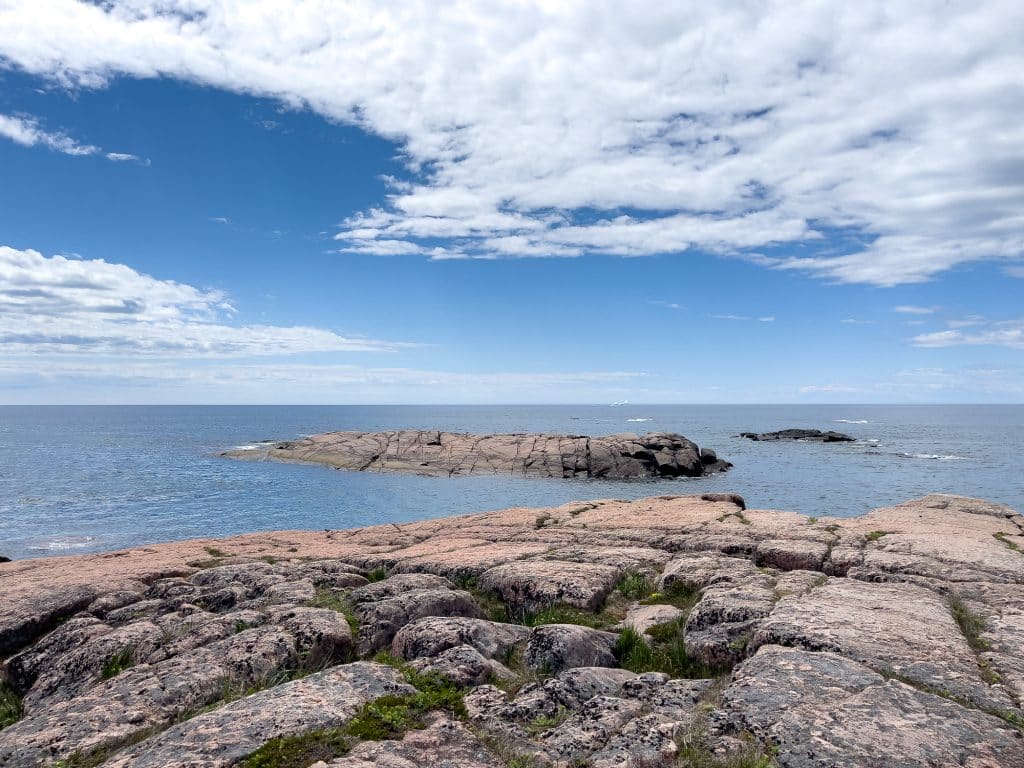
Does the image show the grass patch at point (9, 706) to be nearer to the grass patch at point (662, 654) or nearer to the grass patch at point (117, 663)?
the grass patch at point (117, 663)

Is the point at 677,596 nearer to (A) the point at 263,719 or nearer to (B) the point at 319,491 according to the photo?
(A) the point at 263,719

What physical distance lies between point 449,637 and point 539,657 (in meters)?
1.22

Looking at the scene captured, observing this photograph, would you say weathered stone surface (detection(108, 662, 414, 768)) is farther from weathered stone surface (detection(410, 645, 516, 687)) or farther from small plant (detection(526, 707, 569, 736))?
small plant (detection(526, 707, 569, 736))

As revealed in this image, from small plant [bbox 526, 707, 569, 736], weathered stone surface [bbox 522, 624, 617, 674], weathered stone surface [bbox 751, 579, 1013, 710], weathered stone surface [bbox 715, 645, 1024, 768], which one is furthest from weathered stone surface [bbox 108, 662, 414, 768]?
weathered stone surface [bbox 751, 579, 1013, 710]

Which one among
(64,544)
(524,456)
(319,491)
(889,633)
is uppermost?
(889,633)

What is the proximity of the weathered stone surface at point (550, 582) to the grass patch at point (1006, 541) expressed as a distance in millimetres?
8646

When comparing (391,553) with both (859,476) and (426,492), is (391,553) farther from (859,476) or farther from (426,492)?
(859,476)

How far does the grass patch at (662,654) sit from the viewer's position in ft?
25.2

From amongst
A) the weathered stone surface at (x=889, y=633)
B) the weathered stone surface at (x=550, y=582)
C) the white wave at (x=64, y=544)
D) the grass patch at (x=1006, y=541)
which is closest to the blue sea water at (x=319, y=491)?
the white wave at (x=64, y=544)

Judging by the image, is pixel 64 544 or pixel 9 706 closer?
pixel 9 706

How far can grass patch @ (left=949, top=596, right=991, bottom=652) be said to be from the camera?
24.6 feet

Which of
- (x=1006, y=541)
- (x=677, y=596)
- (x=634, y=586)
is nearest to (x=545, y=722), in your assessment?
(x=677, y=596)

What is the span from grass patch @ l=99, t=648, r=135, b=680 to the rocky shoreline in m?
0.03

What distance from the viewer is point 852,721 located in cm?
560
